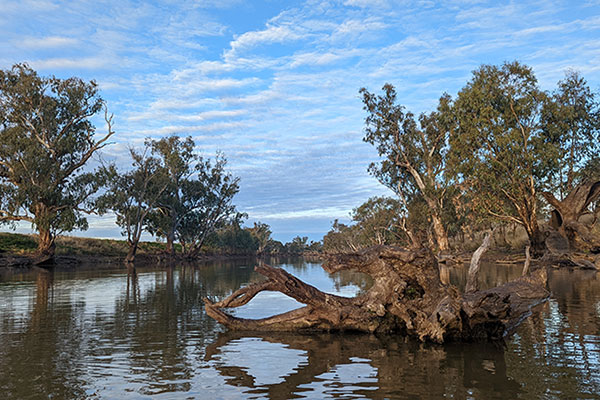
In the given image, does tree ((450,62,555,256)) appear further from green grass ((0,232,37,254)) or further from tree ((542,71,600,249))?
green grass ((0,232,37,254))

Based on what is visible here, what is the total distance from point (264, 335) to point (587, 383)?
721 cm

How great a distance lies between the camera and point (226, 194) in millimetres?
79312

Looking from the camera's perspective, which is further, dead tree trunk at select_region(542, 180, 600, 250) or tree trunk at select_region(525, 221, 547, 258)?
tree trunk at select_region(525, 221, 547, 258)

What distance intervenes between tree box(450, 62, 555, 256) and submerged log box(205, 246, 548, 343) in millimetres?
25239

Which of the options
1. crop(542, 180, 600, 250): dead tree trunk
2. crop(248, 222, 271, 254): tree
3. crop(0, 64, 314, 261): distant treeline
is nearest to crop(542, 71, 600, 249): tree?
crop(542, 180, 600, 250): dead tree trunk

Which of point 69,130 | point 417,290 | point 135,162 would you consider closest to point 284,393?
point 417,290

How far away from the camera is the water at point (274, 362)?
277 inches

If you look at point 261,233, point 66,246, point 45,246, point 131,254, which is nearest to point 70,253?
point 66,246

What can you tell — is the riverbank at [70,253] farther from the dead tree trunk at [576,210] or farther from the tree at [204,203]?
the dead tree trunk at [576,210]

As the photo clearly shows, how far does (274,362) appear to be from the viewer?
29.2 ft

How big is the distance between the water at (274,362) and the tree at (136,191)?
46.4 m

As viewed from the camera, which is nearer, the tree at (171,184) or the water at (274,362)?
the water at (274,362)

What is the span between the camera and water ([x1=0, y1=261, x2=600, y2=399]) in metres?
7.02

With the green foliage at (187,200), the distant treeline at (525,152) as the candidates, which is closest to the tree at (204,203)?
the green foliage at (187,200)
